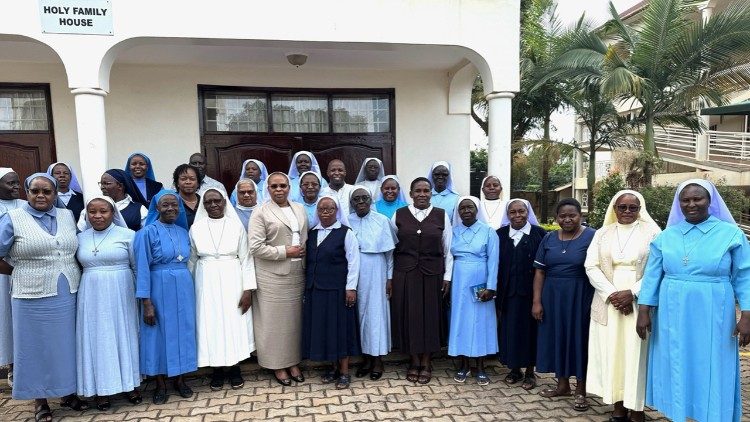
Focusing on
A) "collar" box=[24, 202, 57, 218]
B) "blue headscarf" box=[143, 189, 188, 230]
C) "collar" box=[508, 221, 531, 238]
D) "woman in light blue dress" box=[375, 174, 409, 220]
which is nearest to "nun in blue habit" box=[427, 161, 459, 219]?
"woman in light blue dress" box=[375, 174, 409, 220]

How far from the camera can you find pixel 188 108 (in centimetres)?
660

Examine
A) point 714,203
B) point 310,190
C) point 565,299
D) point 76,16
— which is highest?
point 76,16

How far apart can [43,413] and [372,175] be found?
11.6 ft

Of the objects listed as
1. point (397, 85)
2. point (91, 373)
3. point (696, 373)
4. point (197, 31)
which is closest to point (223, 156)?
point (197, 31)

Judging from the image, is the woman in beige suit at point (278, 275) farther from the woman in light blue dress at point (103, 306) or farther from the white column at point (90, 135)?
the white column at point (90, 135)

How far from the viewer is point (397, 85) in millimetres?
7109

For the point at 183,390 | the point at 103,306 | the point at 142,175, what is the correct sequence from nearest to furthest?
1. the point at 103,306
2. the point at 183,390
3. the point at 142,175

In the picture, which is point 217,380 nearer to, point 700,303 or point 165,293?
point 165,293

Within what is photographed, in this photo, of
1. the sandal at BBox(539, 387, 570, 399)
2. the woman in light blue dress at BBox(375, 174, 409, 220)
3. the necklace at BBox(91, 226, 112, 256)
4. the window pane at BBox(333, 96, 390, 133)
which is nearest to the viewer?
the necklace at BBox(91, 226, 112, 256)

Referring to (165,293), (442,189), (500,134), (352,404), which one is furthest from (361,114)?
(352,404)

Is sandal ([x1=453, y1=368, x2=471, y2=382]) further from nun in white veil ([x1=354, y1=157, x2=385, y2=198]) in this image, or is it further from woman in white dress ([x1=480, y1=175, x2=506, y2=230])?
nun in white veil ([x1=354, y1=157, x2=385, y2=198])

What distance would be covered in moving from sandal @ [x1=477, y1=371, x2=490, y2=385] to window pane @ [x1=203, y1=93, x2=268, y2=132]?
15.1ft

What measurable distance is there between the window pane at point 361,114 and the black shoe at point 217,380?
408cm

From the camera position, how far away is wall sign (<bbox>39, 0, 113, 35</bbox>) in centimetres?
468
